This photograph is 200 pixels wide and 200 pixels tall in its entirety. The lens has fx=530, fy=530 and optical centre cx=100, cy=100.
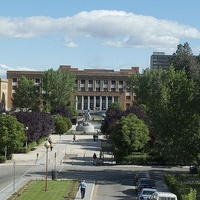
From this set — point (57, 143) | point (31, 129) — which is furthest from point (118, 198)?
point (57, 143)

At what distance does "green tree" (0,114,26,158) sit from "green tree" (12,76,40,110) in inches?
2951

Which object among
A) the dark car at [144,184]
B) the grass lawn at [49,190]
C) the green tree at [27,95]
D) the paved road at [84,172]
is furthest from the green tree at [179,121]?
the green tree at [27,95]

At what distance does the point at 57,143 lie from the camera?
80000mm

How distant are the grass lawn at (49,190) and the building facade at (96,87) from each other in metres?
127

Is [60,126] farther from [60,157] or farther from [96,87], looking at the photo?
[96,87]

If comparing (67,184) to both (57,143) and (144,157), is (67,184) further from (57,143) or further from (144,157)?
(57,143)

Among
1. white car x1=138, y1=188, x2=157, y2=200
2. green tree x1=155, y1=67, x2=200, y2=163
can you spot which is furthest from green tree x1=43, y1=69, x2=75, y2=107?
white car x1=138, y1=188, x2=157, y2=200

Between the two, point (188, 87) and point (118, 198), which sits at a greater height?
point (188, 87)

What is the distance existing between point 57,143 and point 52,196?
1801 inches

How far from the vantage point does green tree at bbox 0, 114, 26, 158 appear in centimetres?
5722

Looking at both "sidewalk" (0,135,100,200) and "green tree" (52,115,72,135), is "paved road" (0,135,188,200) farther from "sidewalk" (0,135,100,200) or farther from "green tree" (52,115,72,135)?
"green tree" (52,115,72,135)

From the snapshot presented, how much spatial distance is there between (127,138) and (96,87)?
117535mm

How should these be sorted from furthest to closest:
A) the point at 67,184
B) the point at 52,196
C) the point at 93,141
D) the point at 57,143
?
the point at 93,141, the point at 57,143, the point at 67,184, the point at 52,196

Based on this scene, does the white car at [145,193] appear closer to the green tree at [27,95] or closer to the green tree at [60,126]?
the green tree at [60,126]
